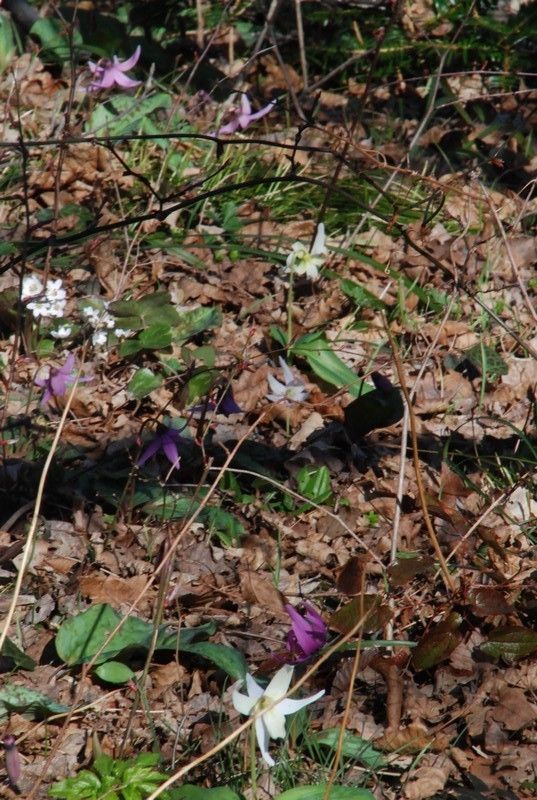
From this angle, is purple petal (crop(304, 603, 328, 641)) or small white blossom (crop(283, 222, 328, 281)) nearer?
purple petal (crop(304, 603, 328, 641))

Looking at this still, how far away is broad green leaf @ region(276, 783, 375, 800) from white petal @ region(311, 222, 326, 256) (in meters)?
1.78

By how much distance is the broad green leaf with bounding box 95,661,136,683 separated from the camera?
1.94 meters

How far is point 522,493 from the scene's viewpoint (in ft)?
8.55

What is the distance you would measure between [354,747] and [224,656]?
12.1 inches

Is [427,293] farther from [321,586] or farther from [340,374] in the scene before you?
[321,586]

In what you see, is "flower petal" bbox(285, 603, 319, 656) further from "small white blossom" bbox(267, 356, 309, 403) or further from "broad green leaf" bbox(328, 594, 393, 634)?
"small white blossom" bbox(267, 356, 309, 403)

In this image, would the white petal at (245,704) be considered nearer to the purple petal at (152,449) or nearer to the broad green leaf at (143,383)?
the purple petal at (152,449)

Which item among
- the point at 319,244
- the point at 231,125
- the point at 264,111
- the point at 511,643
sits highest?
the point at 264,111

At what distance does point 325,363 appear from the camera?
2.93 metres

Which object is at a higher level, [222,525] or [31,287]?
[31,287]

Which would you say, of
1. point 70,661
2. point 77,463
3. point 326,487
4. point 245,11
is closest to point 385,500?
point 326,487

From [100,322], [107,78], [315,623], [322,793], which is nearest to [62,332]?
[100,322]

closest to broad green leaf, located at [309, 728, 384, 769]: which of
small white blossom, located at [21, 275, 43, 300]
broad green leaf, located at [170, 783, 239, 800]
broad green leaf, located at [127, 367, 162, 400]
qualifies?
broad green leaf, located at [170, 783, 239, 800]

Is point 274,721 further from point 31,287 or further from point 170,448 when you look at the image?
point 31,287
